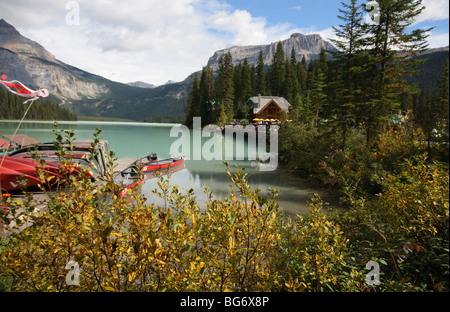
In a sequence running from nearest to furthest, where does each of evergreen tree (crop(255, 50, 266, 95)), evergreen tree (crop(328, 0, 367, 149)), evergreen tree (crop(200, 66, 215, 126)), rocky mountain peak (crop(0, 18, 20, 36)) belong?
1. rocky mountain peak (crop(0, 18, 20, 36))
2. evergreen tree (crop(328, 0, 367, 149))
3. evergreen tree (crop(255, 50, 266, 95))
4. evergreen tree (crop(200, 66, 215, 126))

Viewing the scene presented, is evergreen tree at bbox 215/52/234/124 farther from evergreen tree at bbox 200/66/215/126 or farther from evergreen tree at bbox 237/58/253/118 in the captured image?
evergreen tree at bbox 200/66/215/126

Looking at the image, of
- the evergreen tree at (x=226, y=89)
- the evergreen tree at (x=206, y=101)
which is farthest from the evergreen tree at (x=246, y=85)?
the evergreen tree at (x=206, y=101)

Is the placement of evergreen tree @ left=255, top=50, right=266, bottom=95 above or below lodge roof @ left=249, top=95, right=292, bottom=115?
above

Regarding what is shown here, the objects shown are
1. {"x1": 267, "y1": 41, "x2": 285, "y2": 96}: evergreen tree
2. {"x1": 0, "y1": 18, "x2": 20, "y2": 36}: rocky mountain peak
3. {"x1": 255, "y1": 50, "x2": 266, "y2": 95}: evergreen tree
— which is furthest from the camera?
Result: {"x1": 255, "y1": 50, "x2": 266, "y2": 95}: evergreen tree

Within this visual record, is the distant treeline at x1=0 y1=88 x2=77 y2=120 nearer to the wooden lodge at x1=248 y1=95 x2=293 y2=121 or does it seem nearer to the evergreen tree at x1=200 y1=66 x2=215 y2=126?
the evergreen tree at x1=200 y1=66 x2=215 y2=126

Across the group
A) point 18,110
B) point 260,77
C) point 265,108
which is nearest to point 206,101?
point 260,77

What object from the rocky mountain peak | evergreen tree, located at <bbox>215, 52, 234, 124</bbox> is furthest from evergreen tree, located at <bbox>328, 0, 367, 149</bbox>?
evergreen tree, located at <bbox>215, 52, 234, 124</bbox>

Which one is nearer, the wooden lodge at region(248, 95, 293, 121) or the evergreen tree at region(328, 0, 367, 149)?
the evergreen tree at region(328, 0, 367, 149)

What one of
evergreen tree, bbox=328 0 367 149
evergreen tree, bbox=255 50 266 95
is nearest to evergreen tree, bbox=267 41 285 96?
evergreen tree, bbox=255 50 266 95

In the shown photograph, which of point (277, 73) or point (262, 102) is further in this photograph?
point (277, 73)

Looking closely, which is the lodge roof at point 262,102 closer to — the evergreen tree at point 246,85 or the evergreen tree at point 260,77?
Answer: the evergreen tree at point 246,85

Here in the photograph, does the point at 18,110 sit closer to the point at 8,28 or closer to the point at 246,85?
the point at 8,28
